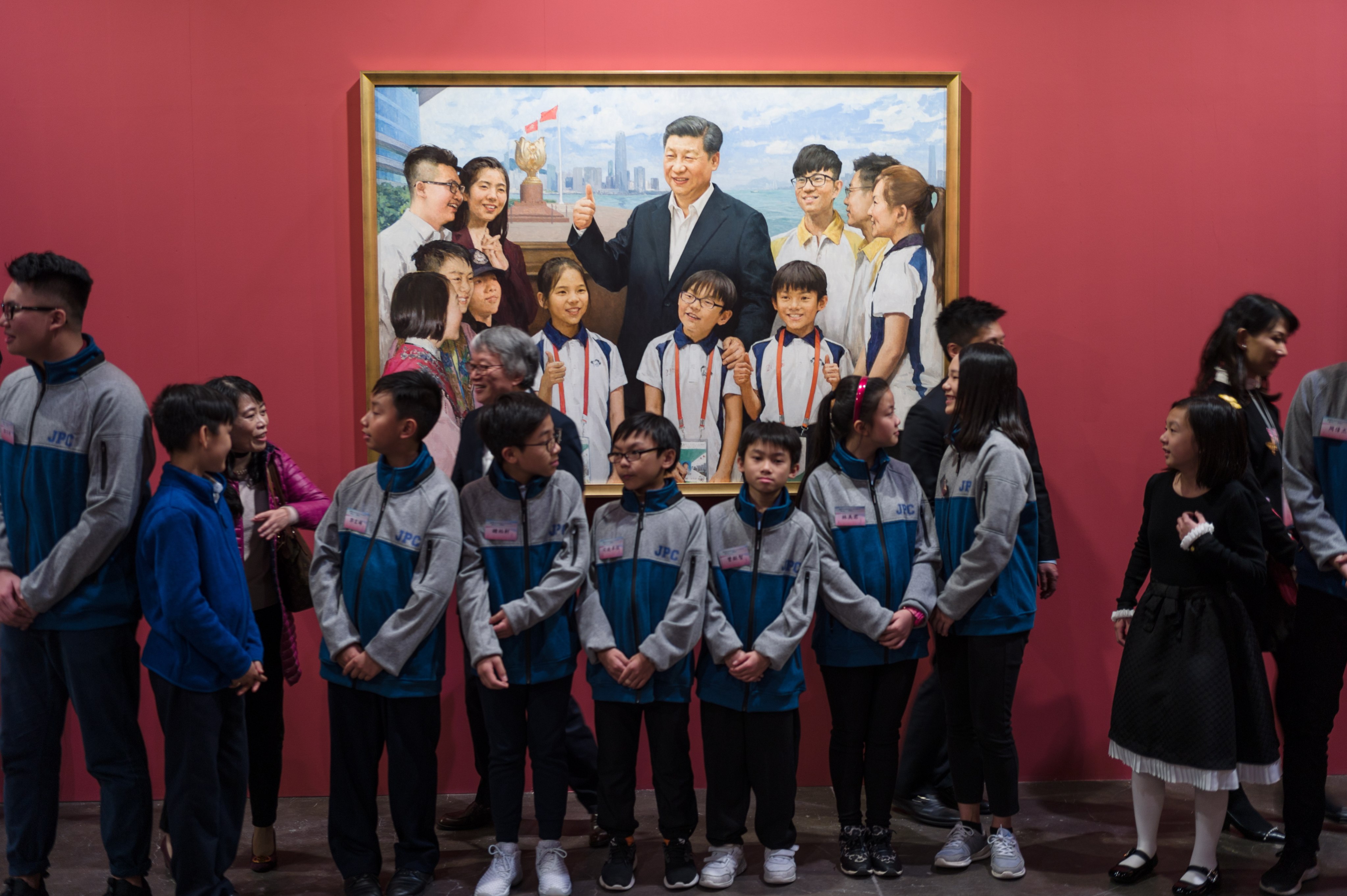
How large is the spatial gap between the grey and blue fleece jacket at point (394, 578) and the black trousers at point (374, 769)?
0.06 meters

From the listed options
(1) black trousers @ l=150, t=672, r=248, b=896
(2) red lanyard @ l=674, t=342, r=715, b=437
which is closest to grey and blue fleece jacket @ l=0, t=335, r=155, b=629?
(1) black trousers @ l=150, t=672, r=248, b=896

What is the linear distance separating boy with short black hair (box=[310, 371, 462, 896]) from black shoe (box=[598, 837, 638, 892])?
52cm

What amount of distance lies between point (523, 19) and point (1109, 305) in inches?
91.7

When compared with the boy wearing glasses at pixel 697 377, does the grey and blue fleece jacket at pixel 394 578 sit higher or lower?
lower

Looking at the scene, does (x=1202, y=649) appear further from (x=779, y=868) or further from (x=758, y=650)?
(x=779, y=868)

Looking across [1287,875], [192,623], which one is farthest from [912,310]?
[192,623]

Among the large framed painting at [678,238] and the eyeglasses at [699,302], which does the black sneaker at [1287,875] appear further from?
the eyeglasses at [699,302]

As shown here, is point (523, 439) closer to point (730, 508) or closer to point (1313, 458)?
point (730, 508)

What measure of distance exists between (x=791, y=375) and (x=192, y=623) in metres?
2.04

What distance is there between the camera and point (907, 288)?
3496 mm

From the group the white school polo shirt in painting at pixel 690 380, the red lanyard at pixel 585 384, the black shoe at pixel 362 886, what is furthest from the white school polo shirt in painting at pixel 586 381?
the black shoe at pixel 362 886

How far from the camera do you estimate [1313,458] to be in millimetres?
2779

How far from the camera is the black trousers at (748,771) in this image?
2.75m

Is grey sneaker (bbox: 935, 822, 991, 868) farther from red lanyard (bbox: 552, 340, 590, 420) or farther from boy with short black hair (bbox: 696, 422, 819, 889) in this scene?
red lanyard (bbox: 552, 340, 590, 420)
